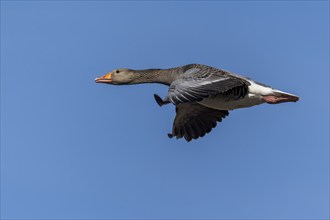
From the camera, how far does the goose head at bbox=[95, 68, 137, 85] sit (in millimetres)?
21783

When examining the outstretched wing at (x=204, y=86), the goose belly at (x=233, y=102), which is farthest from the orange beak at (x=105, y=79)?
the goose belly at (x=233, y=102)

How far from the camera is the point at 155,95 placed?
17.8 meters

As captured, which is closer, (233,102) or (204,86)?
(204,86)

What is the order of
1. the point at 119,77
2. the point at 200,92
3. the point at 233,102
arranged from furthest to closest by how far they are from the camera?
the point at 119,77, the point at 233,102, the point at 200,92

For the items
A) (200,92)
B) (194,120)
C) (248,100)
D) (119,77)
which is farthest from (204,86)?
(119,77)

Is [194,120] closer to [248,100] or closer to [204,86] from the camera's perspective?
[248,100]

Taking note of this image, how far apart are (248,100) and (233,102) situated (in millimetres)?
357

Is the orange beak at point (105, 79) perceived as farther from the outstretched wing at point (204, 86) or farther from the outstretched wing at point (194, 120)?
the outstretched wing at point (204, 86)

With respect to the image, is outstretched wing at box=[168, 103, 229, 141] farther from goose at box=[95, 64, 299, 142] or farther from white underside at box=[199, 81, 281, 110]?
white underside at box=[199, 81, 281, 110]

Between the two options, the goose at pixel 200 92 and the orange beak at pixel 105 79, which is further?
the orange beak at pixel 105 79

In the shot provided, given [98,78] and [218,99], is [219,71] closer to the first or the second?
[218,99]

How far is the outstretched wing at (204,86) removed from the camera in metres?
17.3

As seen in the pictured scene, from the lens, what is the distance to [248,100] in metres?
19.5

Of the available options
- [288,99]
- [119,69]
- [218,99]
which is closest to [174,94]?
[218,99]
